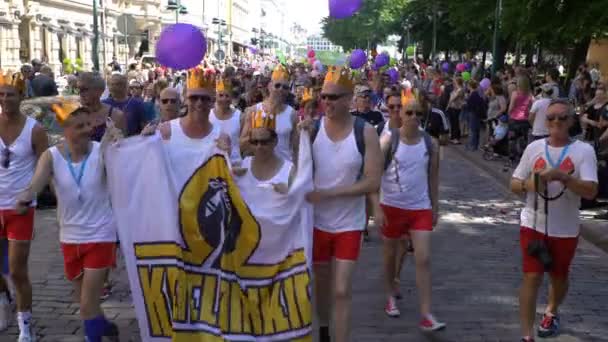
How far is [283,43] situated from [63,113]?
192601mm

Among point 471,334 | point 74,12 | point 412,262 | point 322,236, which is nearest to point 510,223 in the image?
point 412,262

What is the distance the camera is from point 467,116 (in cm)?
1855

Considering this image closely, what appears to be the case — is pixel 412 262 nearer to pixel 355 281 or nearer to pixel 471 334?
pixel 355 281

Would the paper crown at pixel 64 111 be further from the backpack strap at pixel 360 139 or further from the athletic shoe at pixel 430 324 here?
the athletic shoe at pixel 430 324

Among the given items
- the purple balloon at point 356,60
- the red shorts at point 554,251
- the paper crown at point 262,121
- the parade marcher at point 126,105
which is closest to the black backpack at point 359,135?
the paper crown at point 262,121

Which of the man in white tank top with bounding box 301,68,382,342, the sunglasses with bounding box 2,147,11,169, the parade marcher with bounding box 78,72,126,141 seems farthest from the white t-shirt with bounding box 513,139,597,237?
the sunglasses with bounding box 2,147,11,169

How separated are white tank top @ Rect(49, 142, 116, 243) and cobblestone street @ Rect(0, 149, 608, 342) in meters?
1.08

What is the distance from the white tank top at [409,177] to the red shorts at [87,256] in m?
2.15

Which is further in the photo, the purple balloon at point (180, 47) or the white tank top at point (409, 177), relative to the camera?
the purple balloon at point (180, 47)

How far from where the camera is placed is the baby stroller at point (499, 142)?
15.5 m

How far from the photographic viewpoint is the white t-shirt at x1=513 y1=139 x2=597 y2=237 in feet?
15.8

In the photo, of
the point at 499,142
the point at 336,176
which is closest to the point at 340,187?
the point at 336,176

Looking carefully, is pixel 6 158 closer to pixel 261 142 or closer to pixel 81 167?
pixel 81 167

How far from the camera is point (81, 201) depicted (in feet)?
15.1
